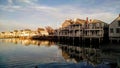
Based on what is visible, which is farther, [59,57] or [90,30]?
[90,30]

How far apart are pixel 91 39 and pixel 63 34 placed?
80.6 feet

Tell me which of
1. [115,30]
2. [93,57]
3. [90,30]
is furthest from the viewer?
[90,30]

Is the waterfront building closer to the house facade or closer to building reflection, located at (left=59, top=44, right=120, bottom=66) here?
the house facade

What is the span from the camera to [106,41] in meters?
59.4

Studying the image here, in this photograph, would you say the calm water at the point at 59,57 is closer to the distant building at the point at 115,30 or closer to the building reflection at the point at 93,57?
the building reflection at the point at 93,57

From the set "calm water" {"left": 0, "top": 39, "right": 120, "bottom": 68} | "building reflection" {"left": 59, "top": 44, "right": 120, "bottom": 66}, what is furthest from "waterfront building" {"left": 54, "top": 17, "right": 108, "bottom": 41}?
"building reflection" {"left": 59, "top": 44, "right": 120, "bottom": 66}

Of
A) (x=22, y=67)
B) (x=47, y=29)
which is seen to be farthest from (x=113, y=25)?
(x=47, y=29)

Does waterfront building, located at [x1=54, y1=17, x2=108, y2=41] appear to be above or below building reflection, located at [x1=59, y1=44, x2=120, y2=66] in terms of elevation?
above

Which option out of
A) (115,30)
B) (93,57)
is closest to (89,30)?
(115,30)

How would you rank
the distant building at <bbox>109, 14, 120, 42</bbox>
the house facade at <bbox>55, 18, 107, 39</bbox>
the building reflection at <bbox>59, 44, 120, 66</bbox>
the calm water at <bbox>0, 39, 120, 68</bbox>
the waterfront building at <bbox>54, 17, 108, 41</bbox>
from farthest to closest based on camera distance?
the house facade at <bbox>55, 18, 107, 39</bbox> < the waterfront building at <bbox>54, 17, 108, 41</bbox> < the distant building at <bbox>109, 14, 120, 42</bbox> < the building reflection at <bbox>59, 44, 120, 66</bbox> < the calm water at <bbox>0, 39, 120, 68</bbox>

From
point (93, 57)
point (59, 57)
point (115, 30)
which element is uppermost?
point (115, 30)

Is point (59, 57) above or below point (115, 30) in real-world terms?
below

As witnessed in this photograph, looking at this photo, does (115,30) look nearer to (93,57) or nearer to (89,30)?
(89,30)

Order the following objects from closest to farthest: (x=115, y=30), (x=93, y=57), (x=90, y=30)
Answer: (x=93, y=57) < (x=115, y=30) < (x=90, y=30)
